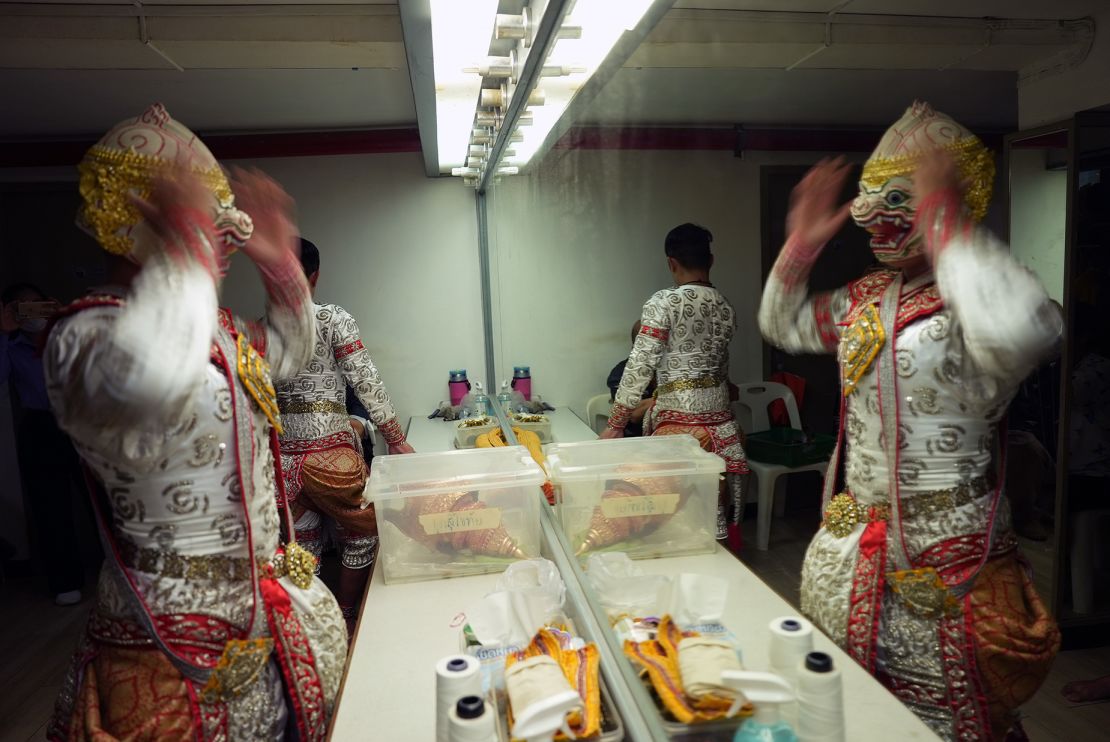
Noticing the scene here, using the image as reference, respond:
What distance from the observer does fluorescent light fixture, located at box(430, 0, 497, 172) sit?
1.53 metres

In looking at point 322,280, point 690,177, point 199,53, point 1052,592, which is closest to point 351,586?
point 322,280

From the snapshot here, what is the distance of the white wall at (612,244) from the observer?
0.89 m

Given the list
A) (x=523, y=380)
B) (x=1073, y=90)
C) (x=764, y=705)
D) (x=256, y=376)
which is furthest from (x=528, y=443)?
(x=1073, y=90)

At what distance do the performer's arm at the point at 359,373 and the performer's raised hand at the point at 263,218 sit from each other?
1330 mm

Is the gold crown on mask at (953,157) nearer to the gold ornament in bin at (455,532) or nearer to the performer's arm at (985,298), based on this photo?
the performer's arm at (985,298)

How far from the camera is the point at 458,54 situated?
6.09 feet

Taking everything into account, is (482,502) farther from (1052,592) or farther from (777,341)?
(1052,592)

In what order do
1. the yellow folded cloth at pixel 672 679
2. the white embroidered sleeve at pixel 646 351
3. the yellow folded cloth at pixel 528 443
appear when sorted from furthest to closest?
1. the yellow folded cloth at pixel 528 443
2. the white embroidered sleeve at pixel 646 351
3. the yellow folded cloth at pixel 672 679

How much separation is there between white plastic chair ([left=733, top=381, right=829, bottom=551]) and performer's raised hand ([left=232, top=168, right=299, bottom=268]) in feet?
2.99

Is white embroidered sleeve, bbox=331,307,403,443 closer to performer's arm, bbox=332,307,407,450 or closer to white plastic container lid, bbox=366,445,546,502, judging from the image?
performer's arm, bbox=332,307,407,450

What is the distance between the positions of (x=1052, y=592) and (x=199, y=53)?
292 cm

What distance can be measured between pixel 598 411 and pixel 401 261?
272 centimetres

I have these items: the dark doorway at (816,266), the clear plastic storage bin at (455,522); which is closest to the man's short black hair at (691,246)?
the dark doorway at (816,266)

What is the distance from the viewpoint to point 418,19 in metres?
1.54
